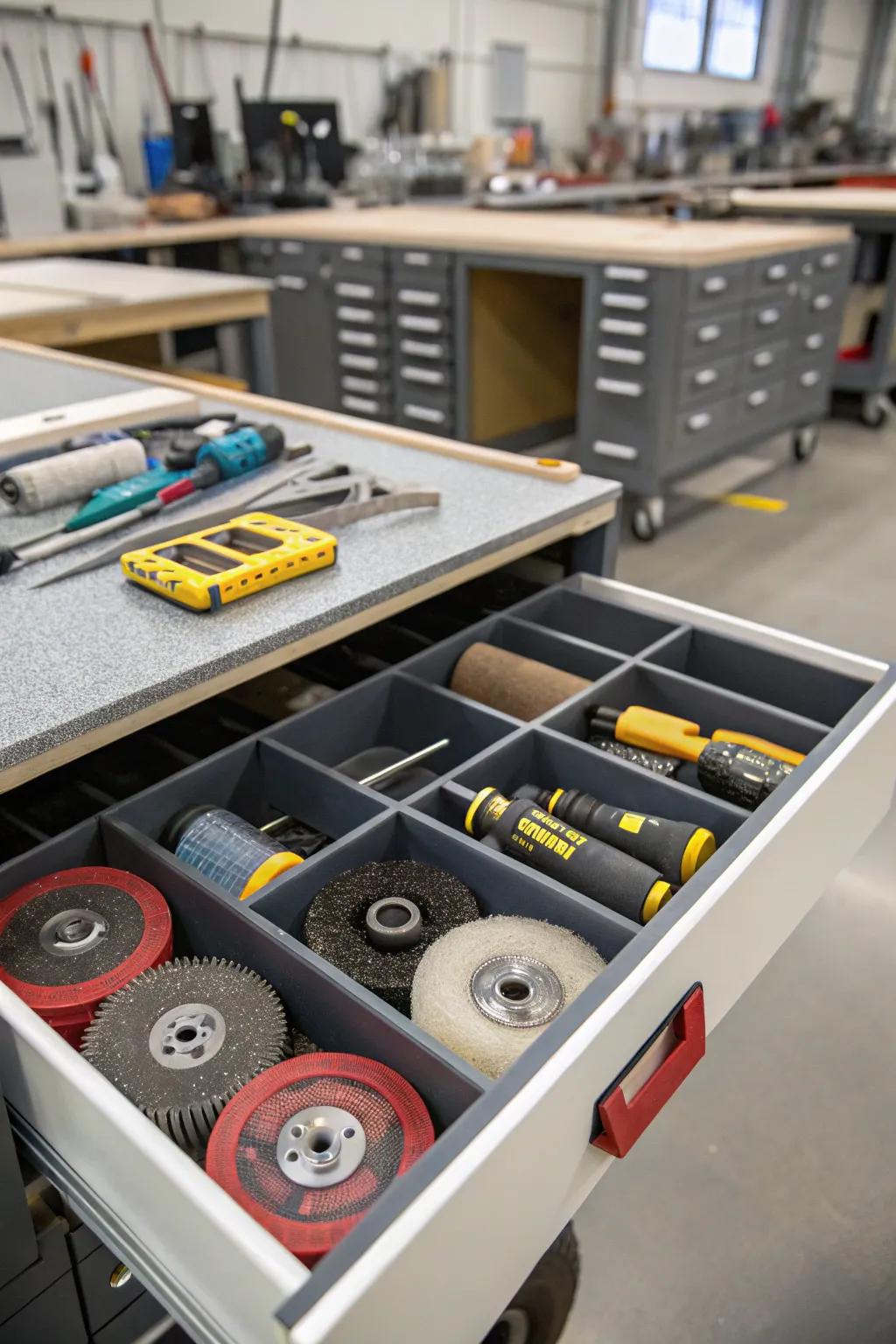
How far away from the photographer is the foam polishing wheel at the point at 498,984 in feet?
2.27

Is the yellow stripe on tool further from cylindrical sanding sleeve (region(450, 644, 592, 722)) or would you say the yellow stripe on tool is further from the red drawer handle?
the red drawer handle

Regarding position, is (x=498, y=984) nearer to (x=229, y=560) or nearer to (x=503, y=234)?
(x=229, y=560)

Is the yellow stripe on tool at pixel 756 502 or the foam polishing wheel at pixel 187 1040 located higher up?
the foam polishing wheel at pixel 187 1040

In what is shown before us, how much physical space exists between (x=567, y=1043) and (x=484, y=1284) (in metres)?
0.14

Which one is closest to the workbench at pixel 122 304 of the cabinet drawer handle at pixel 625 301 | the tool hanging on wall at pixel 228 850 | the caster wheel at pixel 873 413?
the cabinet drawer handle at pixel 625 301

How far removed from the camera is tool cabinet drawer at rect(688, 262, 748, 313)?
2793mm

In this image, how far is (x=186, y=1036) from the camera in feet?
2.23

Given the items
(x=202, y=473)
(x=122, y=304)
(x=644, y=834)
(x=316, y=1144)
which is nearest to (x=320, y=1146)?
(x=316, y=1144)

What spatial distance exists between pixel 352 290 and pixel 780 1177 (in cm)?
313

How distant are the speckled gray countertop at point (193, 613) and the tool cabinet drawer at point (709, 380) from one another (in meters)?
1.83

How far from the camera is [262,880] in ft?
2.64

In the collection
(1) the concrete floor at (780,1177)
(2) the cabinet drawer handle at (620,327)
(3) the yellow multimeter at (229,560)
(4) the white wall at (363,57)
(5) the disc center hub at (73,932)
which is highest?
(4) the white wall at (363,57)

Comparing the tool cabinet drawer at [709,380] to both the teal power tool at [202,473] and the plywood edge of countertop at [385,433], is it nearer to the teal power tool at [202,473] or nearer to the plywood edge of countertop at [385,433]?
the plywood edge of countertop at [385,433]

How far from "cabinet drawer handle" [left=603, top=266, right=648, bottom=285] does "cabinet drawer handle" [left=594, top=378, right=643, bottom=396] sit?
271mm
